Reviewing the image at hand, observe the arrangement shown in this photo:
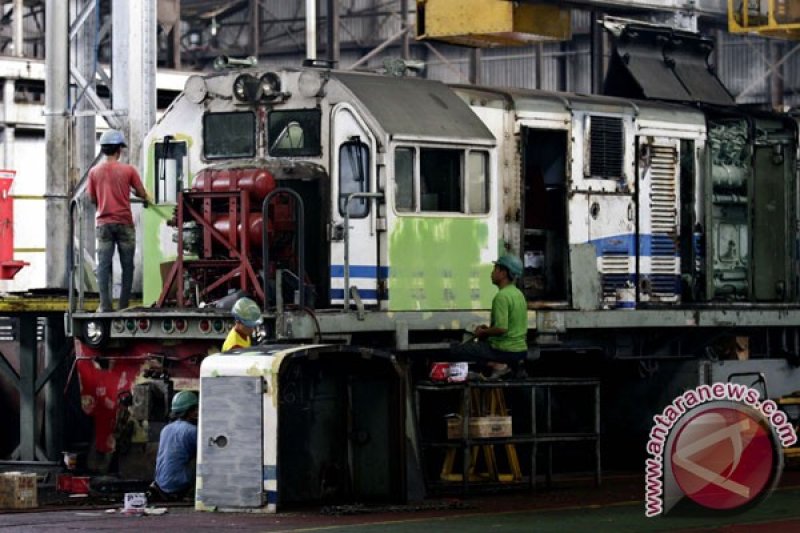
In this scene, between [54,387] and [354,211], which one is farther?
[54,387]

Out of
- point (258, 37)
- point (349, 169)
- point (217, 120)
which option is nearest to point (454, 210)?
point (349, 169)

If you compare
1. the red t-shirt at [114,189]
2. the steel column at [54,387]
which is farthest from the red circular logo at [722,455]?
the steel column at [54,387]

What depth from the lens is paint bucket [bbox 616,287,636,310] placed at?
1733 centimetres

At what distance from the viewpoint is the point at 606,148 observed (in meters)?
17.2

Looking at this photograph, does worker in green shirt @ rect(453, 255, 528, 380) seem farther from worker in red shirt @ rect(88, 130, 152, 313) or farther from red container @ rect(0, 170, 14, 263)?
red container @ rect(0, 170, 14, 263)

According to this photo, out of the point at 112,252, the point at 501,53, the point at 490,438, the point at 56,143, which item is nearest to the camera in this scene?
the point at 490,438

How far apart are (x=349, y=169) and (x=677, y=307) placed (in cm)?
435

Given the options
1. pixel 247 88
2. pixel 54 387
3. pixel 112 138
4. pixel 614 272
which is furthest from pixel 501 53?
pixel 247 88

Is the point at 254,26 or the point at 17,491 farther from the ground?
the point at 254,26

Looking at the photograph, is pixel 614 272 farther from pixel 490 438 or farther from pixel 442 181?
pixel 490 438

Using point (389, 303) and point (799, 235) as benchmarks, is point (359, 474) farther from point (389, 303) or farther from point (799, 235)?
point (799, 235)

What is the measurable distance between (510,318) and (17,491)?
448 cm

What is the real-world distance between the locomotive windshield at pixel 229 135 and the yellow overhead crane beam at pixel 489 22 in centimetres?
410

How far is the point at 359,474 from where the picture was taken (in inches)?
533
